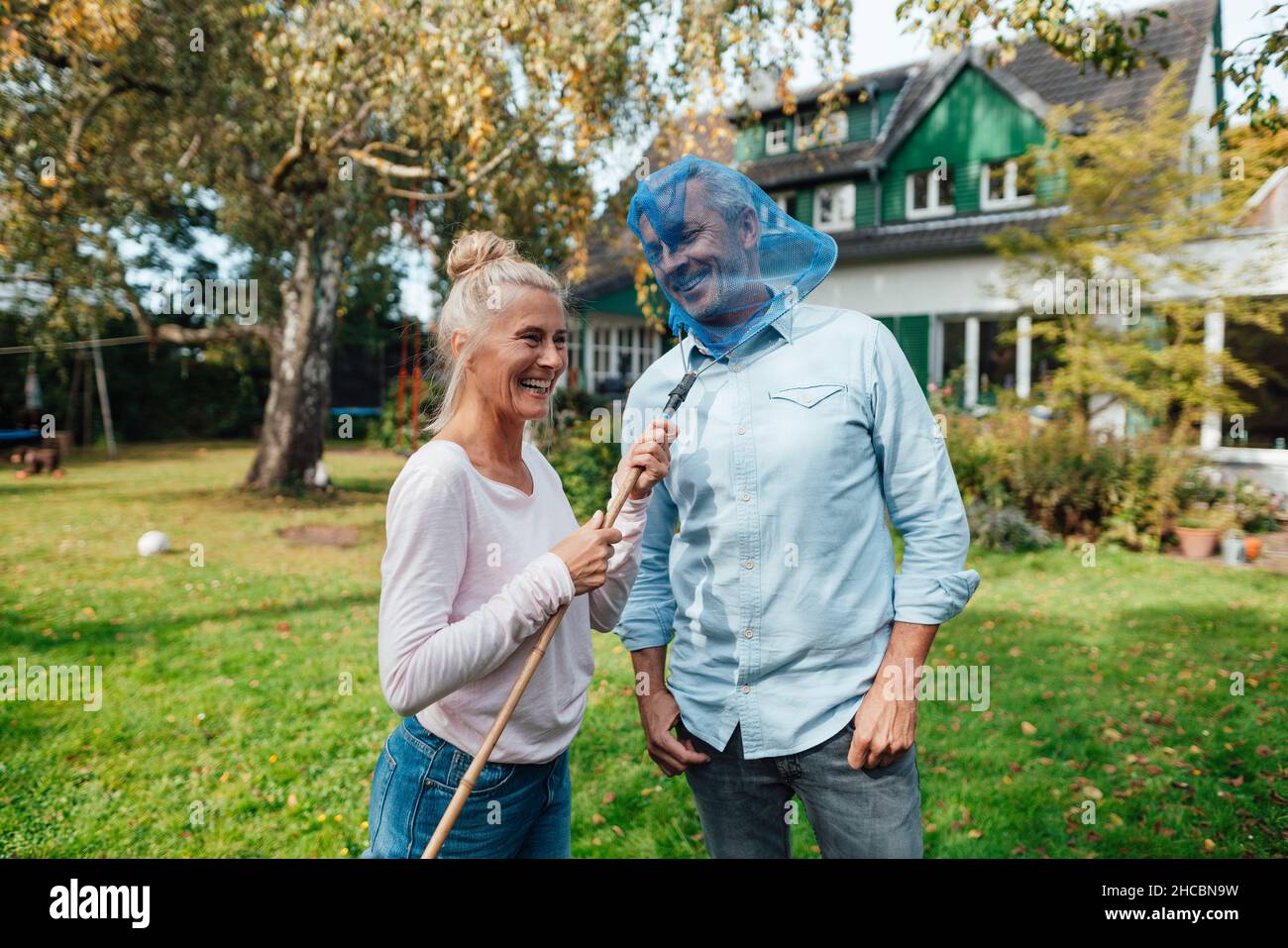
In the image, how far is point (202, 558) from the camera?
30.0 ft

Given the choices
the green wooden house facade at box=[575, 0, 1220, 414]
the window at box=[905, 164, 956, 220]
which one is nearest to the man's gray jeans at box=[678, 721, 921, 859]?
the green wooden house facade at box=[575, 0, 1220, 414]

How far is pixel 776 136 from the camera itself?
62.1 feet

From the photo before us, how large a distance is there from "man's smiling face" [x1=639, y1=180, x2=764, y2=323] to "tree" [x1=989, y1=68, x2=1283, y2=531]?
9517 mm

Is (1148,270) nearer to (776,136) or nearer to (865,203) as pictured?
(865,203)

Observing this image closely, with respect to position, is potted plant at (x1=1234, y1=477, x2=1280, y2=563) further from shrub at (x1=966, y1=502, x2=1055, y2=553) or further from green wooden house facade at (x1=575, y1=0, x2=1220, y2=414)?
green wooden house facade at (x1=575, y1=0, x2=1220, y2=414)

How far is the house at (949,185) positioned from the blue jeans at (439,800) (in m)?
12.3

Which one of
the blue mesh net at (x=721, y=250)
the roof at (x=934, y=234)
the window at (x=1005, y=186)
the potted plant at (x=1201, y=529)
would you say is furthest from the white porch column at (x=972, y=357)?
the blue mesh net at (x=721, y=250)

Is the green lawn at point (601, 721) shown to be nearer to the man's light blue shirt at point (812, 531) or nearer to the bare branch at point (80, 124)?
the man's light blue shirt at point (812, 531)

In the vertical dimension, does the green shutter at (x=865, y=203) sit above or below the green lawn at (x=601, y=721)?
above

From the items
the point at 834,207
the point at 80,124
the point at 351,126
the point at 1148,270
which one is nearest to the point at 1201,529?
the point at 1148,270

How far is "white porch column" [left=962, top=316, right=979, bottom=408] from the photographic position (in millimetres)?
14633

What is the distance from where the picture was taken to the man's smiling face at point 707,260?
2.08 m
